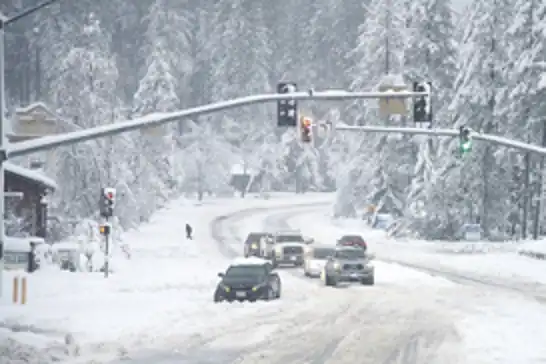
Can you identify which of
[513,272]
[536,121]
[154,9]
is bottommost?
[513,272]

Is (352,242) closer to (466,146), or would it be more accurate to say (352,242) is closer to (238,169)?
(466,146)

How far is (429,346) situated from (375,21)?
60528 mm

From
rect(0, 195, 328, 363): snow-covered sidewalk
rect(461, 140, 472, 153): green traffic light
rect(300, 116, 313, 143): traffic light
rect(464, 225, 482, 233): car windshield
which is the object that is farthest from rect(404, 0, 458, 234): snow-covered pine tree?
rect(300, 116, 313, 143): traffic light

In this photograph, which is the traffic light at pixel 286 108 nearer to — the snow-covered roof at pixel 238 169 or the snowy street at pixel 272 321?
the snowy street at pixel 272 321

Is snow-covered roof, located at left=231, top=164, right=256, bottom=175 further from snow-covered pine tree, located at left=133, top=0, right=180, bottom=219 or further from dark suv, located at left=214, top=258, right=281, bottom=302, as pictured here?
dark suv, located at left=214, top=258, right=281, bottom=302

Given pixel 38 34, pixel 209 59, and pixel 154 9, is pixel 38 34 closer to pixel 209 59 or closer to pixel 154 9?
pixel 154 9

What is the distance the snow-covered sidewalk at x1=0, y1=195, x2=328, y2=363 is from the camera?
813 inches

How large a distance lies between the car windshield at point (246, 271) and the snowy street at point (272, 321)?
3.87 feet

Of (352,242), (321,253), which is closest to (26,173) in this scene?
(321,253)

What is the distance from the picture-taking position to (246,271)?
30000 millimetres

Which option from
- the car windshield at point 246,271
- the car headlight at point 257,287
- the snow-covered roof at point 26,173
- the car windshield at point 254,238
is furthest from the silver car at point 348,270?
the car windshield at point 254,238

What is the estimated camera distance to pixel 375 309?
88.3 ft

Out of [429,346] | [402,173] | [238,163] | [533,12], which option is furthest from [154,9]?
[429,346]

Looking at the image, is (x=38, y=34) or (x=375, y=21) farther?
(x=38, y=34)
